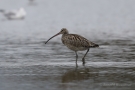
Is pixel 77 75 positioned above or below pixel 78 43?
below

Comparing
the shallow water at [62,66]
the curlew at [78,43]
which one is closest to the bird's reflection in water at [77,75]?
the shallow water at [62,66]

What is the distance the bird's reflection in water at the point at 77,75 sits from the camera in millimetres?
9552

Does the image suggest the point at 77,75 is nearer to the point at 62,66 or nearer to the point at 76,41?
the point at 62,66

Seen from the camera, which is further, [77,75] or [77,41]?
[77,41]

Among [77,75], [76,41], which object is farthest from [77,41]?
[77,75]

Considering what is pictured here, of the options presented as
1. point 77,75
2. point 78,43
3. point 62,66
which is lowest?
point 77,75

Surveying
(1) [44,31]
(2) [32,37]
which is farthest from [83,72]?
(1) [44,31]

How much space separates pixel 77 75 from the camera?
10039 millimetres

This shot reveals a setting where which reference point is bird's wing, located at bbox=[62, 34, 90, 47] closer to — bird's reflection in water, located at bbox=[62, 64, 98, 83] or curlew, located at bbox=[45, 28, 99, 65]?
curlew, located at bbox=[45, 28, 99, 65]

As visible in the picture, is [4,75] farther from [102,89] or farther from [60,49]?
[60,49]

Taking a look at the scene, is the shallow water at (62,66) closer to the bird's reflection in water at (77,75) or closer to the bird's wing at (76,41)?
the bird's reflection in water at (77,75)

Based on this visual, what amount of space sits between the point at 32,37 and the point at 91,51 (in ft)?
18.1

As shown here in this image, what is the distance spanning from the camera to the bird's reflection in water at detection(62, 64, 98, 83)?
31.3 ft

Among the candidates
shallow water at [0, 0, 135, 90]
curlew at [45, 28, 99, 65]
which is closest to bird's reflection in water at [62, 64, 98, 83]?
shallow water at [0, 0, 135, 90]
